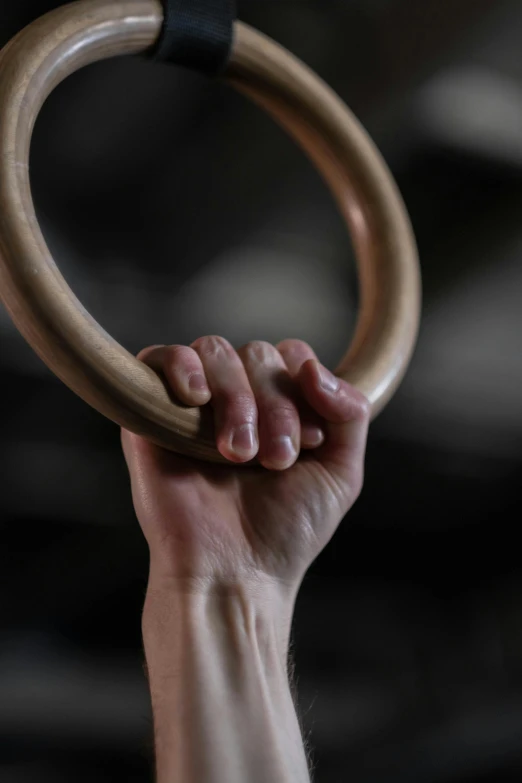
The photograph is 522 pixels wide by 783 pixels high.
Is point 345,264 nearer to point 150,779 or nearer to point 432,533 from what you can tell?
point 432,533

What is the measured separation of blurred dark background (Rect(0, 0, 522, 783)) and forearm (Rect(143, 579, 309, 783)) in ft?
0.78

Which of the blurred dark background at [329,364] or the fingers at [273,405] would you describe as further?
the blurred dark background at [329,364]

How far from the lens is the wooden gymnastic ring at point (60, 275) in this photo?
1.60 ft

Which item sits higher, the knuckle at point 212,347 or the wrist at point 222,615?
the knuckle at point 212,347

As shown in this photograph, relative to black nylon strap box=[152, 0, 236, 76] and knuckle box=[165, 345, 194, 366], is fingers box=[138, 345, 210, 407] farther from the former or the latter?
black nylon strap box=[152, 0, 236, 76]

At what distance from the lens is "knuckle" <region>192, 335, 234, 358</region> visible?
63 centimetres

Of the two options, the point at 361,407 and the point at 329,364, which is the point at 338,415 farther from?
the point at 329,364

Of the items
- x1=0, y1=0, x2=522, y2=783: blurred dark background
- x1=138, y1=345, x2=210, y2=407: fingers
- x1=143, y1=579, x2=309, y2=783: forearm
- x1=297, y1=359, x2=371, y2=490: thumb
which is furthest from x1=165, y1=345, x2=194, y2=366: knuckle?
x1=0, y1=0, x2=522, y2=783: blurred dark background

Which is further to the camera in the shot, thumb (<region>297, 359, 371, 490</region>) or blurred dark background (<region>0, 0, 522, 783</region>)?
blurred dark background (<region>0, 0, 522, 783</region>)

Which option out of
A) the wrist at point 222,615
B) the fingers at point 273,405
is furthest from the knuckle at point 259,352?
the wrist at point 222,615

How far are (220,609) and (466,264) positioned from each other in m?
0.66

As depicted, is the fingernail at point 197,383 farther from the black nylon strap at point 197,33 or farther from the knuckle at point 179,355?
the black nylon strap at point 197,33

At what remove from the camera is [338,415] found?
616 millimetres

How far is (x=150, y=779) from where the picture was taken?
912 mm
